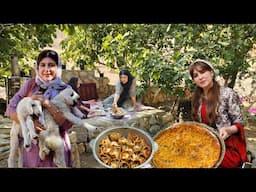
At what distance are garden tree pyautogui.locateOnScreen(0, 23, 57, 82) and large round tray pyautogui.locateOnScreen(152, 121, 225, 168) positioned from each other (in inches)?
44.7

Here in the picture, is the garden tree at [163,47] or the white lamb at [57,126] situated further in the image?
the garden tree at [163,47]

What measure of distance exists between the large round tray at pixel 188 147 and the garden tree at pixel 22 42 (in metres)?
1.14

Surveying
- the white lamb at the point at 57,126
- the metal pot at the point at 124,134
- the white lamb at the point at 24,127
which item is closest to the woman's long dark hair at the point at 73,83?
the white lamb at the point at 57,126

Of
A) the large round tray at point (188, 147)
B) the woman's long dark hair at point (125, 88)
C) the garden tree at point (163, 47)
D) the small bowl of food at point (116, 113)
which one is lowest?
the large round tray at point (188, 147)

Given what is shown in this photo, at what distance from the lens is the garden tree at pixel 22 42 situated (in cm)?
379

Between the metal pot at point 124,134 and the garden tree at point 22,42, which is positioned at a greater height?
the garden tree at point 22,42

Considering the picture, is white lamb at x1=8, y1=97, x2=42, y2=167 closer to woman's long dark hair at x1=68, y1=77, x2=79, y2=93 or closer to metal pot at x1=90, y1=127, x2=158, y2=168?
woman's long dark hair at x1=68, y1=77, x2=79, y2=93

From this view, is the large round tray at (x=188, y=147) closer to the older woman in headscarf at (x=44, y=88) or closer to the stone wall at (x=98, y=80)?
the stone wall at (x=98, y=80)

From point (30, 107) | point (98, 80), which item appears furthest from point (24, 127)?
point (98, 80)

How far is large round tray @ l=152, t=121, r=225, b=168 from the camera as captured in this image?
149 inches

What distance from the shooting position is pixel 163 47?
12.8ft

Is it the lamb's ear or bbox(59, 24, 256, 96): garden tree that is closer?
the lamb's ear

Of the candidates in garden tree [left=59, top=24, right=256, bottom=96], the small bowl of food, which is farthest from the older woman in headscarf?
the small bowl of food
